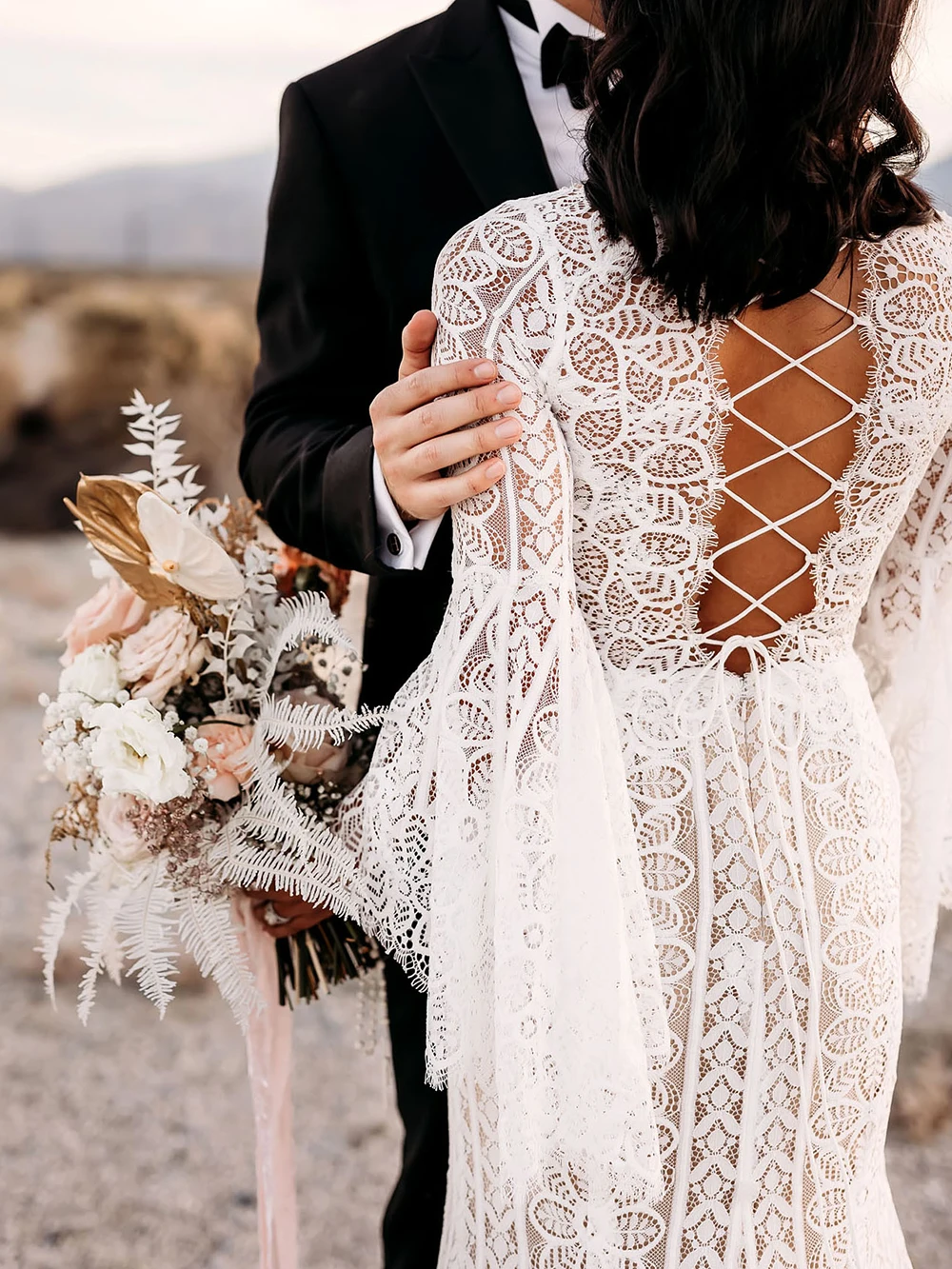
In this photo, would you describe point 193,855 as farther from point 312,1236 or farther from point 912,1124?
point 912,1124

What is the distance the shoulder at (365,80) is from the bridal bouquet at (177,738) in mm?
551

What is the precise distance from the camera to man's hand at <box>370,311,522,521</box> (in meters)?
1.06

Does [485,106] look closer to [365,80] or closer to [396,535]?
[365,80]

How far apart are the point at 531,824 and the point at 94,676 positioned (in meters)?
0.63

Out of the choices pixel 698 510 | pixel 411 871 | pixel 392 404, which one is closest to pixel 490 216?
pixel 392 404

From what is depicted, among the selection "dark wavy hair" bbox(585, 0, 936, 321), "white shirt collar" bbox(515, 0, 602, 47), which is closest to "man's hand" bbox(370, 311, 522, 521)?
"dark wavy hair" bbox(585, 0, 936, 321)

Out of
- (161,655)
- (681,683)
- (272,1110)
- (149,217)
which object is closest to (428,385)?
(681,683)

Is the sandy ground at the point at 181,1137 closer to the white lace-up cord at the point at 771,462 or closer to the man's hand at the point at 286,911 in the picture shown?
the man's hand at the point at 286,911

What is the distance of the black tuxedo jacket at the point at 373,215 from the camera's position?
1586 millimetres

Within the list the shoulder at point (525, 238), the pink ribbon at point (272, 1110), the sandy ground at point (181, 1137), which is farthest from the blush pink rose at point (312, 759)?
the sandy ground at point (181, 1137)

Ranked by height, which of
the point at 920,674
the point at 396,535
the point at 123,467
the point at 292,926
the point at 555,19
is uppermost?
the point at 555,19

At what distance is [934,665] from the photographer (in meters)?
1.53

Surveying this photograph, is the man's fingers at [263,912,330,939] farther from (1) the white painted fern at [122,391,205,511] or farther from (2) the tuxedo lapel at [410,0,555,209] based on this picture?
(2) the tuxedo lapel at [410,0,555,209]

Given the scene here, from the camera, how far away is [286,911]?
60.2 inches
